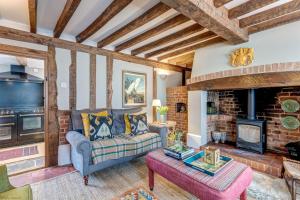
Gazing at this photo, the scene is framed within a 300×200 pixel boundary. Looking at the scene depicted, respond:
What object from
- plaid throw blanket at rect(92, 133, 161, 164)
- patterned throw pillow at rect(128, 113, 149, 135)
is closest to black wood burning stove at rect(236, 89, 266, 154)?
plaid throw blanket at rect(92, 133, 161, 164)

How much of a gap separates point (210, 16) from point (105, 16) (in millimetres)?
1393

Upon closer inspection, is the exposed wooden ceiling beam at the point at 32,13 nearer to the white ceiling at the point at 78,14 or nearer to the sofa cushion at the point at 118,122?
the white ceiling at the point at 78,14

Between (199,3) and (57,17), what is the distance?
2.09 metres

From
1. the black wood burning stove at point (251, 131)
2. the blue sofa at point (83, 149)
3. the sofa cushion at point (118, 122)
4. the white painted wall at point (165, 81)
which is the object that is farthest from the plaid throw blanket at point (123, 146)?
the white painted wall at point (165, 81)

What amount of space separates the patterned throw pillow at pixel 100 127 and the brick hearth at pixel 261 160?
7.49ft

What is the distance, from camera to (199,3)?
1.69m

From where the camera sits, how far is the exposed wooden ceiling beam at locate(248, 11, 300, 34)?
2246 mm

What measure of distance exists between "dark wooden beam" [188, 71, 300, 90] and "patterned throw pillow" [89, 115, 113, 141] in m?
2.18

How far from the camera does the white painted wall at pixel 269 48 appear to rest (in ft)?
7.78

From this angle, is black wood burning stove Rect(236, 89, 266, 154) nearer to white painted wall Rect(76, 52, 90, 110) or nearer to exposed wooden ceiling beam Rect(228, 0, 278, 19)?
exposed wooden ceiling beam Rect(228, 0, 278, 19)

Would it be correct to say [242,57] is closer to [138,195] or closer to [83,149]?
[138,195]

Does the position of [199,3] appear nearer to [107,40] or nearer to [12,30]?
[107,40]

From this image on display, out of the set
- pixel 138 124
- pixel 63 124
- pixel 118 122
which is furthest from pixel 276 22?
pixel 63 124

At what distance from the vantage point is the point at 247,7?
6.53 feet
